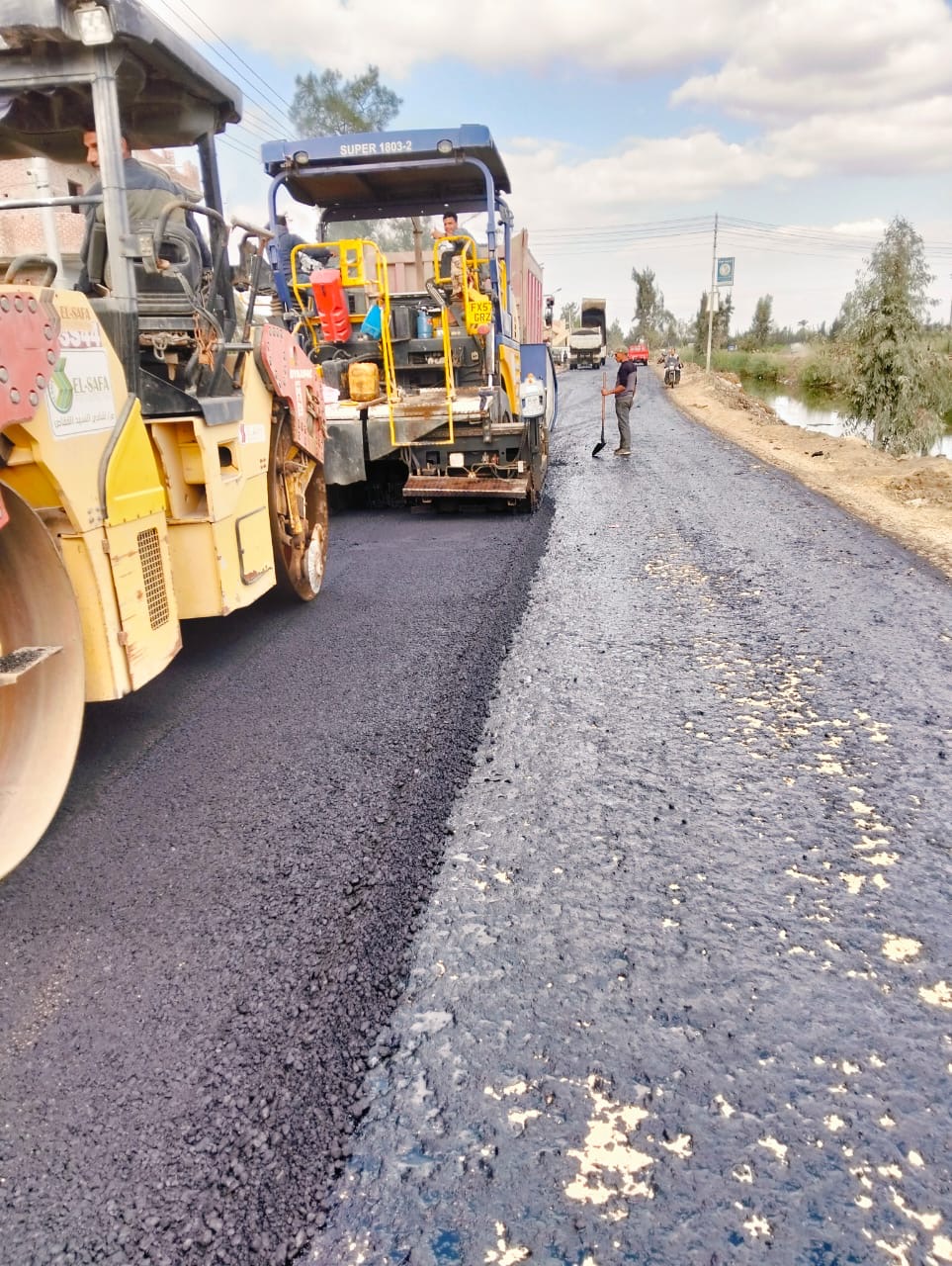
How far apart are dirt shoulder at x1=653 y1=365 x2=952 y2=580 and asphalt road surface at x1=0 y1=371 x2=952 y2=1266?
3244 millimetres

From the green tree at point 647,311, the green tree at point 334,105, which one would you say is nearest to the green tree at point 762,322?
the green tree at point 647,311

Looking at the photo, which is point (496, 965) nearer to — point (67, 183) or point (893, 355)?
point (67, 183)

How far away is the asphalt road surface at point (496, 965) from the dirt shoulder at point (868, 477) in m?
3.24

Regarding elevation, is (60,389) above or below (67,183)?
below

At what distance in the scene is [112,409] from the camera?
3.00m

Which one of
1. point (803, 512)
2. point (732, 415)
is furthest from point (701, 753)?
point (732, 415)

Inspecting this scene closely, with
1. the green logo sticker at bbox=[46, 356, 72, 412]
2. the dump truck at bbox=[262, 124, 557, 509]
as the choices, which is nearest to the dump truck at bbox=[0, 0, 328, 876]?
the green logo sticker at bbox=[46, 356, 72, 412]

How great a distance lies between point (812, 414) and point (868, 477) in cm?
2126

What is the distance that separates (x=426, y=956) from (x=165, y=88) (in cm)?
370

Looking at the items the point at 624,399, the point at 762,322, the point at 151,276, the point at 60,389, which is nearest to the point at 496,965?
the point at 60,389

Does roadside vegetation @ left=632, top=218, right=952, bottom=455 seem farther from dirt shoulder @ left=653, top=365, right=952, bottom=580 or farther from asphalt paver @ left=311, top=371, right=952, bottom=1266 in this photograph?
asphalt paver @ left=311, top=371, right=952, bottom=1266

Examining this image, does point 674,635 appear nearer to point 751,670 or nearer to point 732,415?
point 751,670

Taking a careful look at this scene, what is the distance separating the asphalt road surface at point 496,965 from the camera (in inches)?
65.4

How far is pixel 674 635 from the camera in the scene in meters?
4.71
